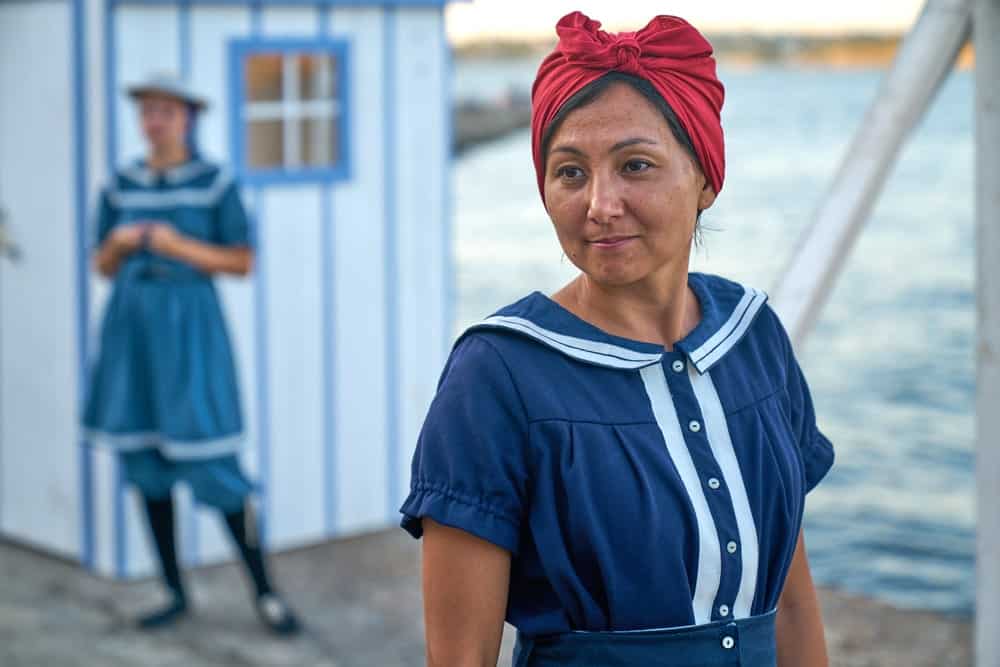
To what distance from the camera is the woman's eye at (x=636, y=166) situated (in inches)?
59.3

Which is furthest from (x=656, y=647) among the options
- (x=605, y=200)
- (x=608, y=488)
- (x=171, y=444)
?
(x=171, y=444)

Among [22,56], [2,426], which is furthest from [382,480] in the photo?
[22,56]

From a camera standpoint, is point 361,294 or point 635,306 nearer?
point 635,306

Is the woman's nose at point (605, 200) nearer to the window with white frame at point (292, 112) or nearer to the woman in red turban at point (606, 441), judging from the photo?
the woman in red turban at point (606, 441)

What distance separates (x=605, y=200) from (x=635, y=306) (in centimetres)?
15

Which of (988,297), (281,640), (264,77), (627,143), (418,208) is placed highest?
(264,77)

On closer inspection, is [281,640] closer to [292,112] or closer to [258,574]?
[258,574]

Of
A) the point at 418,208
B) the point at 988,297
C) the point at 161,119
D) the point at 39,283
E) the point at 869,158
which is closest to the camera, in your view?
the point at 869,158

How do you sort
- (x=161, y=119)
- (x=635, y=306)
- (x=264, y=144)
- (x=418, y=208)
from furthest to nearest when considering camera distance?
(x=418, y=208)
(x=264, y=144)
(x=161, y=119)
(x=635, y=306)

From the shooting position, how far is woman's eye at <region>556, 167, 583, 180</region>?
60.0 inches

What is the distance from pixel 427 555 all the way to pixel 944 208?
1603 inches

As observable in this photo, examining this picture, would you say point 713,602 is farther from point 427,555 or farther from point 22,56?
point 22,56

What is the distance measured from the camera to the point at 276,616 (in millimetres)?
4688

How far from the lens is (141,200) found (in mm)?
4594
